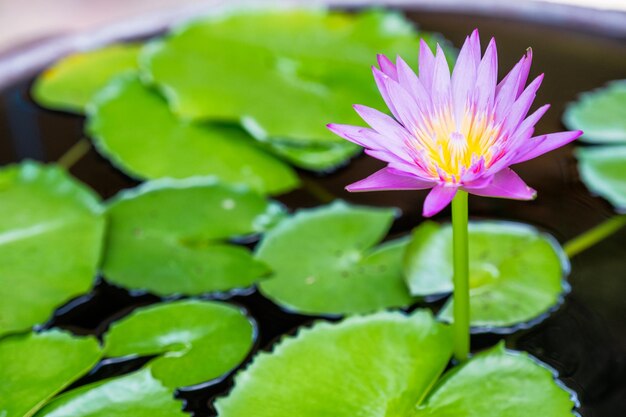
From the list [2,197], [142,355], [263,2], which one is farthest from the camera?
[263,2]

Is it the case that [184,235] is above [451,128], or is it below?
below

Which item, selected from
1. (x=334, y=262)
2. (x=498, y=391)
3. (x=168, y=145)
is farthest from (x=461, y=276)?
(x=168, y=145)

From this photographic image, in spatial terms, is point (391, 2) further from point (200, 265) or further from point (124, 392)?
point (124, 392)

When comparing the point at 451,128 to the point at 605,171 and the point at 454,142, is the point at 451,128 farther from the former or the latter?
the point at 605,171

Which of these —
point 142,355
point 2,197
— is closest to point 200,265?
point 142,355

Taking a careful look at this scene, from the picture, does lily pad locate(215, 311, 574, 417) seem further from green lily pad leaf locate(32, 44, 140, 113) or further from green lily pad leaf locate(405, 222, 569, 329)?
green lily pad leaf locate(32, 44, 140, 113)

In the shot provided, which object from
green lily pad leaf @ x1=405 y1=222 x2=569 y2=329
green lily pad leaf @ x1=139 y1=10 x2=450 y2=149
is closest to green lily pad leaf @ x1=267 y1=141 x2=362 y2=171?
green lily pad leaf @ x1=139 y1=10 x2=450 y2=149

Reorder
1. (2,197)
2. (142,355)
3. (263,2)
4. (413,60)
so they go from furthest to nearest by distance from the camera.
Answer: (263,2) → (413,60) → (2,197) → (142,355)
